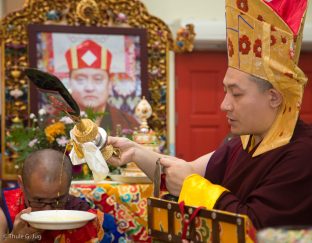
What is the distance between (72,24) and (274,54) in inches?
128

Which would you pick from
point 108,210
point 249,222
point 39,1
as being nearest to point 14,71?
point 39,1

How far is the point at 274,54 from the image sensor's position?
1390 mm

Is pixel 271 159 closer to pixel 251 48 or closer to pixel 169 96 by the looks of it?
pixel 251 48

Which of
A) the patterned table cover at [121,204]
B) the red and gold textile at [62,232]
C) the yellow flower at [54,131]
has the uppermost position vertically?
the yellow flower at [54,131]

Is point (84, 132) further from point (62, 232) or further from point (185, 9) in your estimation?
point (185, 9)

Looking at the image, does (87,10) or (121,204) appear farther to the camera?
(87,10)

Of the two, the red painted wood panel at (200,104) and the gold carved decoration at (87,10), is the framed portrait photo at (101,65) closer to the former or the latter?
the gold carved decoration at (87,10)

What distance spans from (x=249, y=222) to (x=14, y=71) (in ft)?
11.3

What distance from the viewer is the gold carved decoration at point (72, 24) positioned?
14.1 ft

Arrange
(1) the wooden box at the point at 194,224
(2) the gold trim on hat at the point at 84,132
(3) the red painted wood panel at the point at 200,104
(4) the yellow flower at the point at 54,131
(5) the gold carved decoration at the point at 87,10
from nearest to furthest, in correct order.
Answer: (1) the wooden box at the point at 194,224 < (2) the gold trim on hat at the point at 84,132 < (4) the yellow flower at the point at 54,131 < (5) the gold carved decoration at the point at 87,10 < (3) the red painted wood panel at the point at 200,104

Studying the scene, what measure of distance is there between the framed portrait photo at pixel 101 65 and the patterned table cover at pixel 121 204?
1802 mm

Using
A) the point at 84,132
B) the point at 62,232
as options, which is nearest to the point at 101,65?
the point at 62,232

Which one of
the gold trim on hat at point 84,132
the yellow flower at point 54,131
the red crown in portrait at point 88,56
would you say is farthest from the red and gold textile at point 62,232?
the red crown in portrait at point 88,56

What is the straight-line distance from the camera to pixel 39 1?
14.3ft
